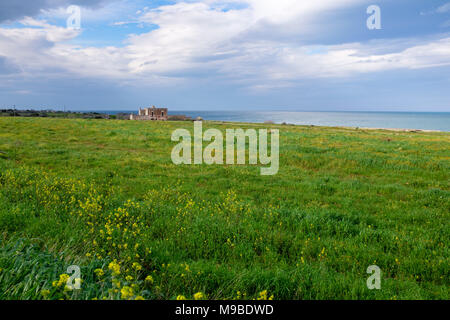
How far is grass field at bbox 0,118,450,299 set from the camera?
15.1 ft

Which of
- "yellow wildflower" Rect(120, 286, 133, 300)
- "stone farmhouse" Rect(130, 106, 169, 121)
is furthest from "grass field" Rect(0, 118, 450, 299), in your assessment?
"stone farmhouse" Rect(130, 106, 169, 121)

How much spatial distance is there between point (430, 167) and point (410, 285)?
13.7 meters

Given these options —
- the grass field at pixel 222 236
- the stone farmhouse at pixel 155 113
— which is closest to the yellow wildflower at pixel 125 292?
the grass field at pixel 222 236

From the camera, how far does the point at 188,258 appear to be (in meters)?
5.71

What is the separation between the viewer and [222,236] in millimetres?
6691

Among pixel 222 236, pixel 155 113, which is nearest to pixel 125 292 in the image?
pixel 222 236

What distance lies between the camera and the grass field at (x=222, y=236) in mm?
4602

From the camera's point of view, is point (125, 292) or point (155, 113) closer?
point (125, 292)

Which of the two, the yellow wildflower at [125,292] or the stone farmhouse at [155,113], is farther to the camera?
the stone farmhouse at [155,113]

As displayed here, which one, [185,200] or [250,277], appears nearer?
[250,277]

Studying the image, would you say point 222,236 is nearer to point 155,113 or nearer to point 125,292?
point 125,292

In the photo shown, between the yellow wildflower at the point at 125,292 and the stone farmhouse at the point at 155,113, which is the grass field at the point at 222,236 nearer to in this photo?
the yellow wildflower at the point at 125,292

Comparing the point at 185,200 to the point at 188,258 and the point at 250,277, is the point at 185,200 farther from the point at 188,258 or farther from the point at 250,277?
the point at 250,277
